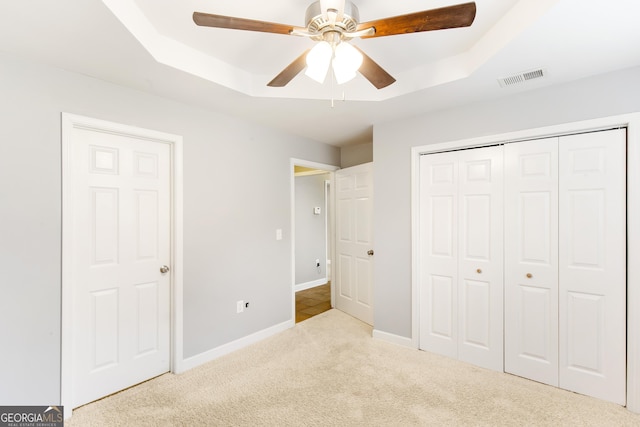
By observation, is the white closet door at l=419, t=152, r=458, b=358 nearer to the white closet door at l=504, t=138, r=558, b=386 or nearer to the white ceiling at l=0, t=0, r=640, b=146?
the white closet door at l=504, t=138, r=558, b=386

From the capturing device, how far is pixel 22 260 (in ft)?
6.00

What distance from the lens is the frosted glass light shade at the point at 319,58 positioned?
56.8 inches

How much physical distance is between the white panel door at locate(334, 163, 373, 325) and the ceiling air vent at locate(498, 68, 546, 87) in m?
1.66

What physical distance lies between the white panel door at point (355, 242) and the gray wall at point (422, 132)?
454mm

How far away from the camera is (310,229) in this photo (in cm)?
558

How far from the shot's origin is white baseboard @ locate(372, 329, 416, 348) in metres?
2.98

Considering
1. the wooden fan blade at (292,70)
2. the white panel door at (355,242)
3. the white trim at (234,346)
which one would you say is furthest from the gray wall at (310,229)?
the wooden fan blade at (292,70)

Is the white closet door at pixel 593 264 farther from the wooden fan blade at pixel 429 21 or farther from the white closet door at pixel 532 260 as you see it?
the wooden fan blade at pixel 429 21

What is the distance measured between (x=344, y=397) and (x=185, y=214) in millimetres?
1995

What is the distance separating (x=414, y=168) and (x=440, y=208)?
47cm

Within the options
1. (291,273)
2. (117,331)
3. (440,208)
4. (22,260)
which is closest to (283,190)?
(291,273)

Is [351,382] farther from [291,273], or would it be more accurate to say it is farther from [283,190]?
[283,190]

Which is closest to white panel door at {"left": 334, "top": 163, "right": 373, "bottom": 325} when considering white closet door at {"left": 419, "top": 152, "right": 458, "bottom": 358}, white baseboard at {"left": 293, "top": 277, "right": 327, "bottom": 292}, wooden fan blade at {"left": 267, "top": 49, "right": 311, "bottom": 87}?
white closet door at {"left": 419, "top": 152, "right": 458, "bottom": 358}

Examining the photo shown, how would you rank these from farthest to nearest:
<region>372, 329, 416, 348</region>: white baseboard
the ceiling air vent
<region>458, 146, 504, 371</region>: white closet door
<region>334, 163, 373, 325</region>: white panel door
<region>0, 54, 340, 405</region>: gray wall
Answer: <region>334, 163, 373, 325</region>: white panel door
<region>372, 329, 416, 348</region>: white baseboard
<region>458, 146, 504, 371</region>: white closet door
the ceiling air vent
<region>0, 54, 340, 405</region>: gray wall
